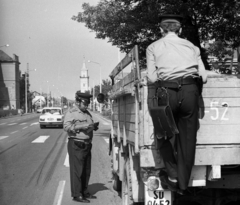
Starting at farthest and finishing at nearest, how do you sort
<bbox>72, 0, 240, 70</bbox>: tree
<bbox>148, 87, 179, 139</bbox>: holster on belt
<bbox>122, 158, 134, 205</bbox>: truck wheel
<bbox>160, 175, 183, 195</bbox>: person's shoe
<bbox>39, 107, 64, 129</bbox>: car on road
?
<bbox>39, 107, 64, 129</bbox>: car on road → <bbox>72, 0, 240, 70</bbox>: tree → <bbox>122, 158, 134, 205</bbox>: truck wheel → <bbox>160, 175, 183, 195</bbox>: person's shoe → <bbox>148, 87, 179, 139</bbox>: holster on belt

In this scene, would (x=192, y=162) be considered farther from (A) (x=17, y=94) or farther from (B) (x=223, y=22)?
(A) (x=17, y=94)

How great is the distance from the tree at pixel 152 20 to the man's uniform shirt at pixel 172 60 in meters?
7.61

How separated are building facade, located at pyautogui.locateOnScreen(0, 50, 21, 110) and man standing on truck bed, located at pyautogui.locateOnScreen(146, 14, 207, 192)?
8861 cm

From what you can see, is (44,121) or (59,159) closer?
(59,159)

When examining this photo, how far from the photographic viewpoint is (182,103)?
3.71 meters

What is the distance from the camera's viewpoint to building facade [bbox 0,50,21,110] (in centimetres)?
9025

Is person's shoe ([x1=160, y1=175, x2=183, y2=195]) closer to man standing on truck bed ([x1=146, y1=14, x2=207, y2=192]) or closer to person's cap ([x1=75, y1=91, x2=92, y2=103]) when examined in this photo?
man standing on truck bed ([x1=146, y1=14, x2=207, y2=192])

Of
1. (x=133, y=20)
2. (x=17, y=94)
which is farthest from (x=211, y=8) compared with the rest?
(x=17, y=94)

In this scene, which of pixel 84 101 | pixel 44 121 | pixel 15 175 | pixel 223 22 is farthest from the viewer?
pixel 44 121

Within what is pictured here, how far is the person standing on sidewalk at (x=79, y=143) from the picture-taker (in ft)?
21.6

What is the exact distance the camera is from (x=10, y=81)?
312 feet

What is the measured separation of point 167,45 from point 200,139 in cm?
103

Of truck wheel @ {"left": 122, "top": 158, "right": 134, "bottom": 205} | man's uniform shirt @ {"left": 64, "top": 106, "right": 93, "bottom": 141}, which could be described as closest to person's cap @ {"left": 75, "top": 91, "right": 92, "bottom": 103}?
man's uniform shirt @ {"left": 64, "top": 106, "right": 93, "bottom": 141}

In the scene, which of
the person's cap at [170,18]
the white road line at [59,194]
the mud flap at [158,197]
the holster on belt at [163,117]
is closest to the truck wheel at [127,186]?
the mud flap at [158,197]
